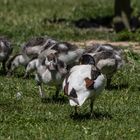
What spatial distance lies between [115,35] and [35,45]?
8.32m

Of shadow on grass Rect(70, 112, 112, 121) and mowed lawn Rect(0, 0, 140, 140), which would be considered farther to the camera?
shadow on grass Rect(70, 112, 112, 121)

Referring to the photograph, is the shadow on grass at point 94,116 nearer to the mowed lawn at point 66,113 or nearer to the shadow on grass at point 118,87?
the mowed lawn at point 66,113

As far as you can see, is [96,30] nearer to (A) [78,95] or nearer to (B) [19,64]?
(B) [19,64]

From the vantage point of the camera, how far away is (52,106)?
1108 cm

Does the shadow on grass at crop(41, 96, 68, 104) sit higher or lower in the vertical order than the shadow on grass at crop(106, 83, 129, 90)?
higher

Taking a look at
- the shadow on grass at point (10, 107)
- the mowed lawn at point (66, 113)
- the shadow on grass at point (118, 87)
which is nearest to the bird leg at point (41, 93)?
the mowed lawn at point (66, 113)

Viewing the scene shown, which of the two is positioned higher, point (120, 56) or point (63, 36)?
point (120, 56)

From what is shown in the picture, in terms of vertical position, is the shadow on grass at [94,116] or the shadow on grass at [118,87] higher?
the shadow on grass at [94,116]

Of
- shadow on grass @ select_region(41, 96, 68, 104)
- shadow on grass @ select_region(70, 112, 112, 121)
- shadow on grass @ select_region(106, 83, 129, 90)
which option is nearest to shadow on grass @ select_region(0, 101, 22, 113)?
shadow on grass @ select_region(41, 96, 68, 104)

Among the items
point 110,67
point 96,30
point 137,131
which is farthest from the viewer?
point 96,30

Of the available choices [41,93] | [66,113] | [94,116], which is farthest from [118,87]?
[94,116]

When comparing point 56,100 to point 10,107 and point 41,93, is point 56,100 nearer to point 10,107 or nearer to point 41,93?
point 41,93

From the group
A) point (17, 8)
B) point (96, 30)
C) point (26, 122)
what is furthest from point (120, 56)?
point (17, 8)

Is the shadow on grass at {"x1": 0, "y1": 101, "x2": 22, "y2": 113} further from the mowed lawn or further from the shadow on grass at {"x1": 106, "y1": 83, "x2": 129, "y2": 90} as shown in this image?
the shadow on grass at {"x1": 106, "y1": 83, "x2": 129, "y2": 90}
